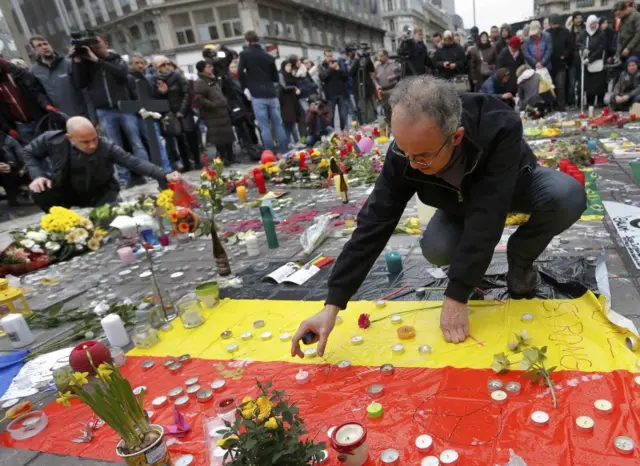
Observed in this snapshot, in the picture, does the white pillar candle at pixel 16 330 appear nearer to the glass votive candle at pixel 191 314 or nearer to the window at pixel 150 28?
the glass votive candle at pixel 191 314

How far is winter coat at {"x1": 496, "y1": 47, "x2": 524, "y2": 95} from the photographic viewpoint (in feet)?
30.2

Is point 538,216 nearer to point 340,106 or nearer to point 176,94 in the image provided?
point 176,94

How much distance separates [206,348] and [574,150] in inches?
175

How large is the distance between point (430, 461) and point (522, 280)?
1226mm

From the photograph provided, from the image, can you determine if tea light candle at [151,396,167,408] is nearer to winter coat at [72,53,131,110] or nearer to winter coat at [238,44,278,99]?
winter coat at [72,53,131,110]

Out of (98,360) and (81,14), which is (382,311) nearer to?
(98,360)

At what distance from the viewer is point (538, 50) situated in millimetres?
9188

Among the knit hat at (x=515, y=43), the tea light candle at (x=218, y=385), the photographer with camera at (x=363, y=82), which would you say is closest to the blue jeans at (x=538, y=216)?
the tea light candle at (x=218, y=385)

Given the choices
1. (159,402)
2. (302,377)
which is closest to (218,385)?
(159,402)

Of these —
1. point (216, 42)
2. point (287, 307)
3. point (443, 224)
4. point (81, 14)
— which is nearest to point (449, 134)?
point (443, 224)

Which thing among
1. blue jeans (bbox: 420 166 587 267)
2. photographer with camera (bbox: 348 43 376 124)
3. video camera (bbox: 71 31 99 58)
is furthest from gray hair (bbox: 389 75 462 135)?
photographer with camera (bbox: 348 43 376 124)

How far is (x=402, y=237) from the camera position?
3.58 metres

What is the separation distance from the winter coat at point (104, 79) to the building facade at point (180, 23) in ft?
67.5

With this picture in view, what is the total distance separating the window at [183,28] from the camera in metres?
27.9
